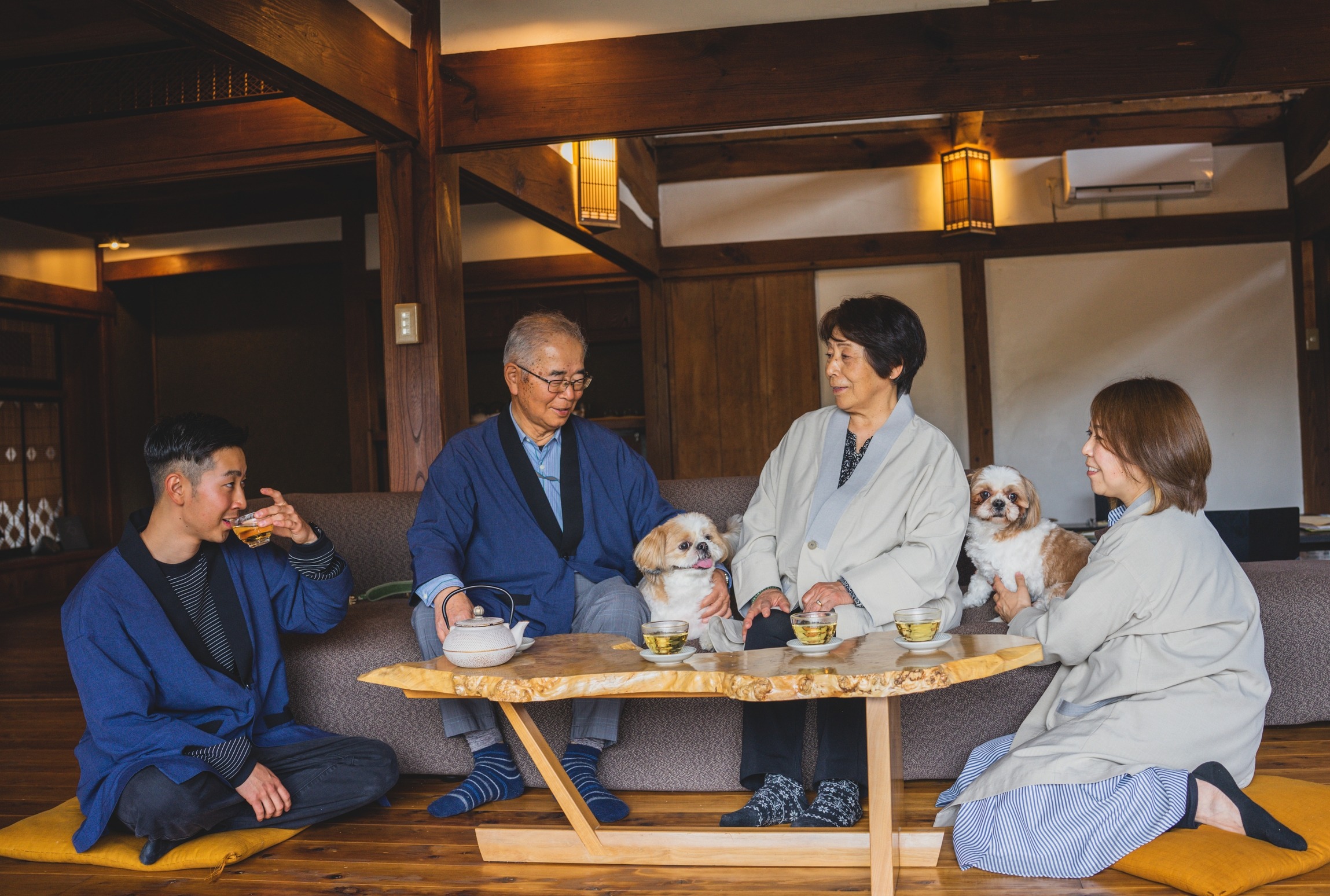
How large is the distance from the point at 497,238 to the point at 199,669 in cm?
492

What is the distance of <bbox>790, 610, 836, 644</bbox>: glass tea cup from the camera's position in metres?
1.95

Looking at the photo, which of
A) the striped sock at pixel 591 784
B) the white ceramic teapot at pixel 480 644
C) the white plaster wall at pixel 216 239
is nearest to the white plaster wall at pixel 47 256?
the white plaster wall at pixel 216 239

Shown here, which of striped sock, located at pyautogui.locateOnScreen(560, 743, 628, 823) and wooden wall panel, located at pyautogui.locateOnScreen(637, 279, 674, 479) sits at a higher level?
wooden wall panel, located at pyautogui.locateOnScreen(637, 279, 674, 479)

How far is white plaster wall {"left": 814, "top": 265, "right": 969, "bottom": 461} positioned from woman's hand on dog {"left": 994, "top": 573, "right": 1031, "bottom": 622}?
4.13 meters

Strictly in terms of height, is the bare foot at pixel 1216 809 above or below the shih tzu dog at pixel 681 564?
below

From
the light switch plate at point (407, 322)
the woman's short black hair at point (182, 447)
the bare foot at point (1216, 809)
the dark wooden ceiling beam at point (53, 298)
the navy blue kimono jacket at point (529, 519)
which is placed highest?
the dark wooden ceiling beam at point (53, 298)

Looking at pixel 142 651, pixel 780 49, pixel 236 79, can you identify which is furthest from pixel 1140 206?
pixel 142 651

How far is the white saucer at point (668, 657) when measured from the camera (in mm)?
1928

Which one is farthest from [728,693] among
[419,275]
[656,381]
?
[656,381]

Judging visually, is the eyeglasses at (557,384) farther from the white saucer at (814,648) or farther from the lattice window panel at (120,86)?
the lattice window panel at (120,86)

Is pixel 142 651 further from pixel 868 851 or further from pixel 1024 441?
pixel 1024 441

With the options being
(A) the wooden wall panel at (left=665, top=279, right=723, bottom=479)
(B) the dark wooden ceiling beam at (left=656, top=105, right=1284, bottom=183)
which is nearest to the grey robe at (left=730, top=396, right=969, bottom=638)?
(A) the wooden wall panel at (left=665, top=279, right=723, bottom=479)

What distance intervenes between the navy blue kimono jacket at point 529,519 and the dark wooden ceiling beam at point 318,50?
1.24 metres

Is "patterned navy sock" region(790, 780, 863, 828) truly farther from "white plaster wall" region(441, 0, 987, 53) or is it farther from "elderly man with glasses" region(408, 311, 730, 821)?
"white plaster wall" region(441, 0, 987, 53)
